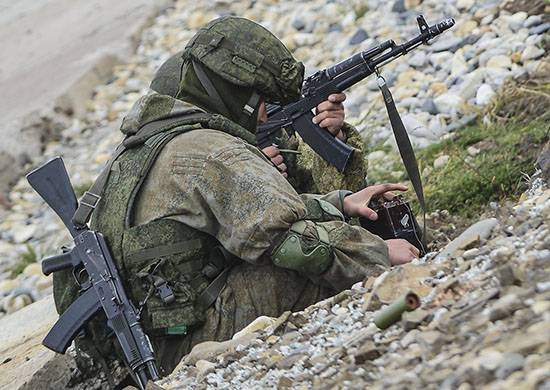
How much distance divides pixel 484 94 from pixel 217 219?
4010mm

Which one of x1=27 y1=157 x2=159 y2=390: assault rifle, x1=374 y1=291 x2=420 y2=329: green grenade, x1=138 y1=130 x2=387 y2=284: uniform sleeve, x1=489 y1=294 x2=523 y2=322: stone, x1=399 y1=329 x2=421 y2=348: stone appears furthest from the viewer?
x1=27 y1=157 x2=159 y2=390: assault rifle

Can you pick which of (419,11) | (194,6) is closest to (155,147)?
(419,11)

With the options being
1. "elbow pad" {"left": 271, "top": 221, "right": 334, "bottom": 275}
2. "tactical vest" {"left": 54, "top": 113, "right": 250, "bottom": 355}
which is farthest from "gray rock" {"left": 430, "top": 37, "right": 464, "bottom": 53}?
"elbow pad" {"left": 271, "top": 221, "right": 334, "bottom": 275}

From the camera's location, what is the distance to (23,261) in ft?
33.5

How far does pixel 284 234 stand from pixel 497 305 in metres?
1.49

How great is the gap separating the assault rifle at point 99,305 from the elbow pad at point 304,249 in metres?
0.64

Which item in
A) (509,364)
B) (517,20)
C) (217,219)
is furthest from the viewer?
(517,20)

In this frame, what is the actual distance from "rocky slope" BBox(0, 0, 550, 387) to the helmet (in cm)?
117

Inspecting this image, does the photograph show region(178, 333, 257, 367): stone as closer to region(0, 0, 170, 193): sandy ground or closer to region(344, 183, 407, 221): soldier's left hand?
region(344, 183, 407, 221): soldier's left hand

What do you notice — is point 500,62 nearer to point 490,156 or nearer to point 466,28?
point 466,28

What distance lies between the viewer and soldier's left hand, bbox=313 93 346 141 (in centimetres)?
608

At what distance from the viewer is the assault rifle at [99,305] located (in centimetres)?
457

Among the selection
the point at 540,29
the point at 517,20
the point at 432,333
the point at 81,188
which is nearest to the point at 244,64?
the point at 432,333

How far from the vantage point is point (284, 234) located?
14.8 ft
